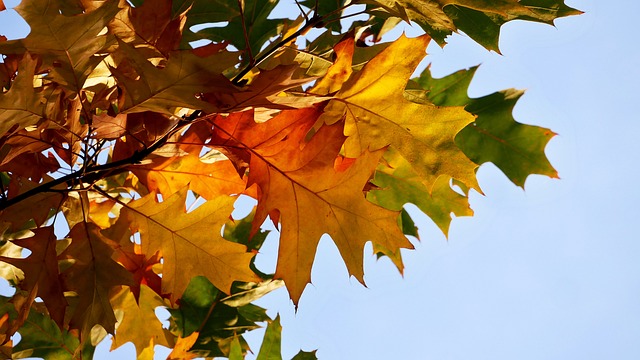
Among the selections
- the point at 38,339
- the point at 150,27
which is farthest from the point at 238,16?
the point at 38,339

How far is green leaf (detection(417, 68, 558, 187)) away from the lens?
5.78 ft

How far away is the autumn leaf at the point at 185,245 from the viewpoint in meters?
1.11

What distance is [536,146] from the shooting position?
176cm

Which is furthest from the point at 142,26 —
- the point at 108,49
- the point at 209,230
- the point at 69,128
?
the point at 209,230

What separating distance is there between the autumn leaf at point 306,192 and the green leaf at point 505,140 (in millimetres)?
783

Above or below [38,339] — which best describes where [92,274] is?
above

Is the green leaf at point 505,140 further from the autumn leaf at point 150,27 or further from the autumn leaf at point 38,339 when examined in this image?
the autumn leaf at point 38,339

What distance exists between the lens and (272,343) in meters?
1.57

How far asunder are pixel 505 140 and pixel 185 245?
0.98m

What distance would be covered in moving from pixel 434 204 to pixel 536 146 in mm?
309

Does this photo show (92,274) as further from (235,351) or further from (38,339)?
(38,339)

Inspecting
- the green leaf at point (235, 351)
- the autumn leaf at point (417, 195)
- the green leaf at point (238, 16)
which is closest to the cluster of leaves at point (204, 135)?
the green leaf at point (238, 16)

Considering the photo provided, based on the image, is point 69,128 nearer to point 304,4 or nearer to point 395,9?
point 395,9

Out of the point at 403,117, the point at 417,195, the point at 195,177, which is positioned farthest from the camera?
the point at 417,195
